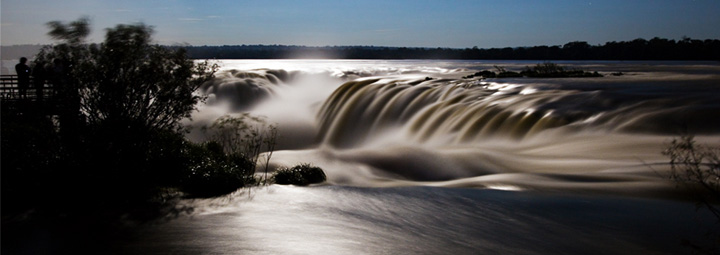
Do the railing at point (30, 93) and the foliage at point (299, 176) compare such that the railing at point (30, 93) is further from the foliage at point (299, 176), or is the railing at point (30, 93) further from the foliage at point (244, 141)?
the foliage at point (299, 176)

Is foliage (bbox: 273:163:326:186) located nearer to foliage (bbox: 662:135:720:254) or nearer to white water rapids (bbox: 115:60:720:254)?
white water rapids (bbox: 115:60:720:254)

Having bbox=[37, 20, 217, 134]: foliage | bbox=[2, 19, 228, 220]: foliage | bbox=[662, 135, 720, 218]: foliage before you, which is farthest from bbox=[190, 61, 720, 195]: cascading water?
bbox=[37, 20, 217, 134]: foliage

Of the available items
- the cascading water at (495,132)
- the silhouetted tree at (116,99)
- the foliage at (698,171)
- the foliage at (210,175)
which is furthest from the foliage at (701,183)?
the silhouetted tree at (116,99)

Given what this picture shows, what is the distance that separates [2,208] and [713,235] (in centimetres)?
1002

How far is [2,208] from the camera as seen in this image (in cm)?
906

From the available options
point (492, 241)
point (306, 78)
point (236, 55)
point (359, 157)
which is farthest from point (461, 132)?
point (236, 55)

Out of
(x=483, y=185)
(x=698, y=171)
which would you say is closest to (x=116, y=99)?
(x=483, y=185)

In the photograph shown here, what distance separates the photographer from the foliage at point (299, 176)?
11523 mm

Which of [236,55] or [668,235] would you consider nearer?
[668,235]

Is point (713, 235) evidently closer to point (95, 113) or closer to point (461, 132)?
point (461, 132)

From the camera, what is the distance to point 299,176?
11.6 meters

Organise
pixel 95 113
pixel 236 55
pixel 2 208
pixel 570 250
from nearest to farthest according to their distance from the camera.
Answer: pixel 570 250 → pixel 2 208 → pixel 95 113 → pixel 236 55

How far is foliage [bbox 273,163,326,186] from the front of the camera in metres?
11.5

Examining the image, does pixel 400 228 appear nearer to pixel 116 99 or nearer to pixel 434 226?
pixel 434 226
